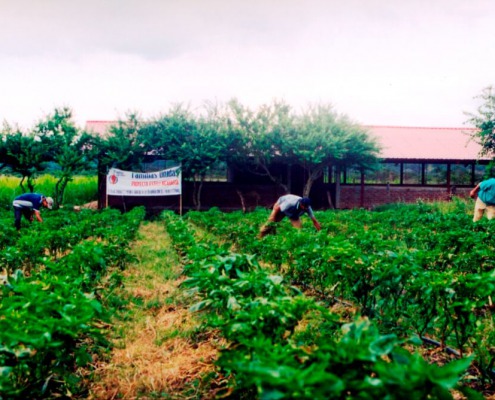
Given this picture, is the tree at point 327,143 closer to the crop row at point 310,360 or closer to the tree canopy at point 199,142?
the tree canopy at point 199,142

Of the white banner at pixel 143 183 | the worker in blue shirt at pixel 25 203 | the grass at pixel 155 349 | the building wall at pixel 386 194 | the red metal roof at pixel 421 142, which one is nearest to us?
the grass at pixel 155 349

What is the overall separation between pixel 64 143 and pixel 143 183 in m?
4.47

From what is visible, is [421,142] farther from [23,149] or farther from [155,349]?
[155,349]

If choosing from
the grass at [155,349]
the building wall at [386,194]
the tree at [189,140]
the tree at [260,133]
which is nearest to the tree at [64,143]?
the tree at [189,140]

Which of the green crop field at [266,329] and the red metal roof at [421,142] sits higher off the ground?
the red metal roof at [421,142]

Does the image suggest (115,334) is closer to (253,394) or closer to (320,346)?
(253,394)

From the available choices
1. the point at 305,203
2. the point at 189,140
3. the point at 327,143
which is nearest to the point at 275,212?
the point at 305,203

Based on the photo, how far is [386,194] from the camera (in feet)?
84.5

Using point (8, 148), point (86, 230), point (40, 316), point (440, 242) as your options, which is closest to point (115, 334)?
point (40, 316)

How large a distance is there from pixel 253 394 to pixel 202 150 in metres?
19.7

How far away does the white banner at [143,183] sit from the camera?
71.7 ft

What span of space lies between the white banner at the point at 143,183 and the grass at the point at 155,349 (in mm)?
14557

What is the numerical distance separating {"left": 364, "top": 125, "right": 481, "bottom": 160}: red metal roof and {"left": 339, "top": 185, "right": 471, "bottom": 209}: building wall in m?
1.77

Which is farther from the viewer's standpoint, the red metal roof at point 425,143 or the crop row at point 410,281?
the red metal roof at point 425,143
